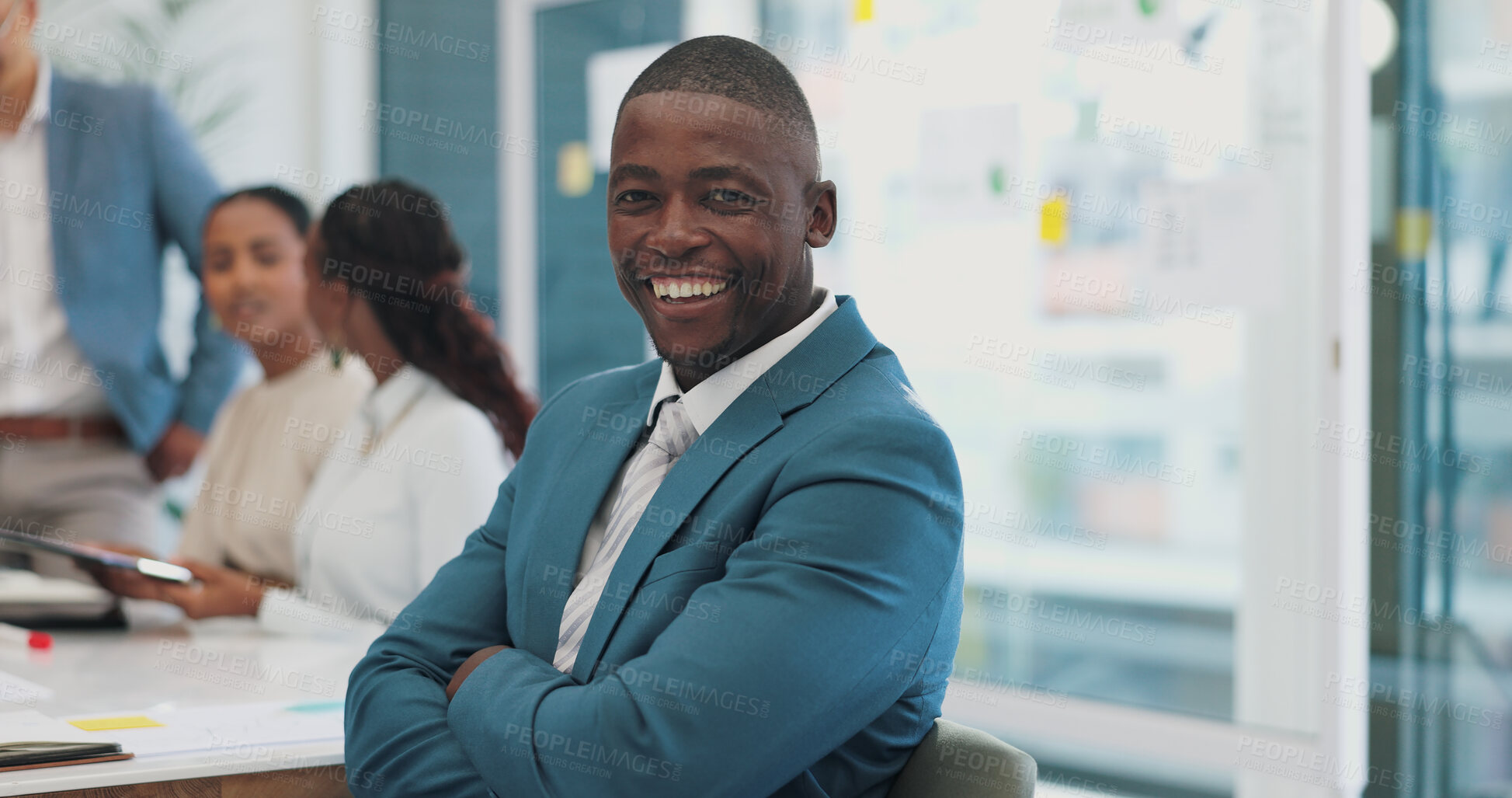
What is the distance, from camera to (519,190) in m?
4.06

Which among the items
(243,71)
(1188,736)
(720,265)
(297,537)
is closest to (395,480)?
→ (297,537)

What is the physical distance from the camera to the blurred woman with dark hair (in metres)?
1.97

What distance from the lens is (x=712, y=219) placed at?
48.3 inches

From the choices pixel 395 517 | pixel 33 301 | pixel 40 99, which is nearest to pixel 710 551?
pixel 395 517

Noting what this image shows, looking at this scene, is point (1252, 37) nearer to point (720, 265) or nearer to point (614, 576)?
point (720, 265)

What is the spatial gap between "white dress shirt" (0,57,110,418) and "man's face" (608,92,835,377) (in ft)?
7.27

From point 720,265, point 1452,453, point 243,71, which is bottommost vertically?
point 1452,453

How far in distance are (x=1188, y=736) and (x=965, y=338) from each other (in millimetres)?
1061

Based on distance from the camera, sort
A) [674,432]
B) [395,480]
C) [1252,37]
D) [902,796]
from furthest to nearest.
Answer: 1. [1252,37]
2. [395,480]
3. [674,432]
4. [902,796]

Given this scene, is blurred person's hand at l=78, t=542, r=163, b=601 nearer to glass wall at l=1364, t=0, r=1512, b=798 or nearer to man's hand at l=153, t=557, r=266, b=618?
man's hand at l=153, t=557, r=266, b=618

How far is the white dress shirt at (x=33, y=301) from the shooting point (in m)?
2.90

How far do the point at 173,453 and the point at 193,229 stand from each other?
1.89 feet

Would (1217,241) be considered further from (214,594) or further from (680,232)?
(214,594)

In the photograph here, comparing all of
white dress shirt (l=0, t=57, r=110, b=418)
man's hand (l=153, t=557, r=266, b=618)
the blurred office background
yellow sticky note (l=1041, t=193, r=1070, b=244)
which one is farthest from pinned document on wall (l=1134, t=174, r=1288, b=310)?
white dress shirt (l=0, t=57, r=110, b=418)
